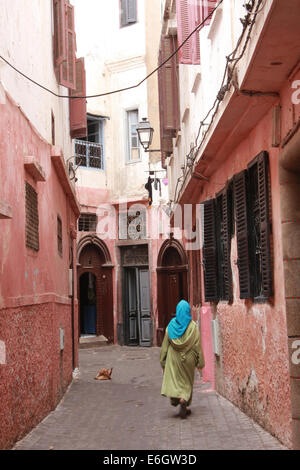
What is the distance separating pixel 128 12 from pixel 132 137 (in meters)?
4.36

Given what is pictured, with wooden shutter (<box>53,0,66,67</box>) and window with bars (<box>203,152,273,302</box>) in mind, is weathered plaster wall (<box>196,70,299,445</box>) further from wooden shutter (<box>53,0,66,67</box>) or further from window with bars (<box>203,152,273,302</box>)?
wooden shutter (<box>53,0,66,67</box>)

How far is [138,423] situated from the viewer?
345 inches

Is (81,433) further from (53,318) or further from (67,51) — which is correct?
(67,51)

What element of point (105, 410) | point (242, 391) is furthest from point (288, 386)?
point (105, 410)

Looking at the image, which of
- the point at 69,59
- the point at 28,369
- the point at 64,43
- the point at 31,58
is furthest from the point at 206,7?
the point at 28,369

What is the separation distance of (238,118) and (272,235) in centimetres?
159

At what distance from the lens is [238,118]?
25.9 ft

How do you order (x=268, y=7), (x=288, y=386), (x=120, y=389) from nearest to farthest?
1. (x=268, y=7)
2. (x=288, y=386)
3. (x=120, y=389)

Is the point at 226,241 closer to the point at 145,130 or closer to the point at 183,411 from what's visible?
the point at 183,411

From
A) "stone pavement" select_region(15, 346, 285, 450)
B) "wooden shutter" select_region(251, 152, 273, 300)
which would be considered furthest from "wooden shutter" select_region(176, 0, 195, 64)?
"stone pavement" select_region(15, 346, 285, 450)

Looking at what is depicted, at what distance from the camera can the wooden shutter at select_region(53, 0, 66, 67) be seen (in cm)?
1212

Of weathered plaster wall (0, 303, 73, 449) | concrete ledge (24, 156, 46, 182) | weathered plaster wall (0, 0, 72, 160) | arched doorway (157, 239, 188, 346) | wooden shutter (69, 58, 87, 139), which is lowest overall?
weathered plaster wall (0, 303, 73, 449)

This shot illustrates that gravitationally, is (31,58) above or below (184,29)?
below

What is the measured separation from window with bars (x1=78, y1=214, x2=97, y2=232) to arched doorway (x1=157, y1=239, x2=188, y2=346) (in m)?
2.63
